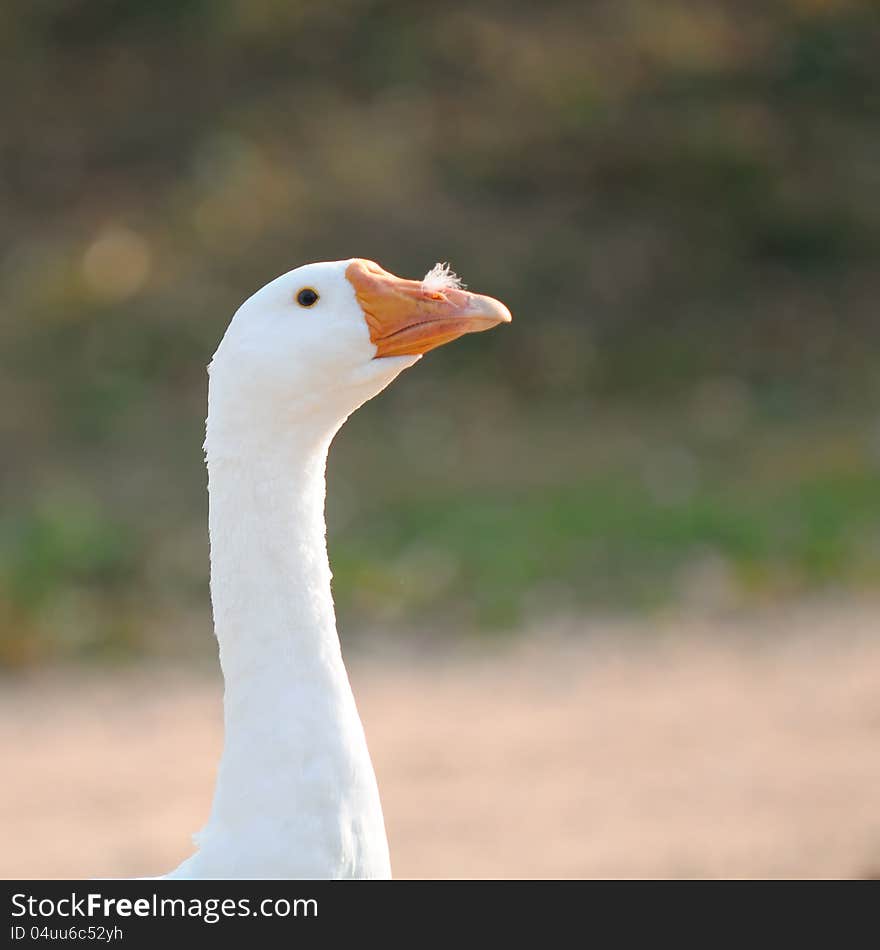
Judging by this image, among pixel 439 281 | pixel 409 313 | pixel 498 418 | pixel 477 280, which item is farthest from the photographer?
pixel 477 280

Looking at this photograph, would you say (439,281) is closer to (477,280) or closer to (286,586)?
(286,586)

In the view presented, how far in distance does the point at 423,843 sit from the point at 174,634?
10.3ft

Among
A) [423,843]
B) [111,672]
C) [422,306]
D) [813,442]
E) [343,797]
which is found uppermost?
[813,442]

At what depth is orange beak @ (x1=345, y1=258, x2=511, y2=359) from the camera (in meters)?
3.46

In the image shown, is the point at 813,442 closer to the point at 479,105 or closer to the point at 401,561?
the point at 401,561

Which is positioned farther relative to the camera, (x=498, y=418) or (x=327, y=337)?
(x=498, y=418)

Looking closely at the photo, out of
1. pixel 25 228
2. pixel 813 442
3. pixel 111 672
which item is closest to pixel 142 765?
pixel 111 672

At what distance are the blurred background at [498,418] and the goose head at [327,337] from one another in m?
3.97

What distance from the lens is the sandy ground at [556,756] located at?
23.9ft

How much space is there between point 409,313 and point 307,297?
8.8 inches

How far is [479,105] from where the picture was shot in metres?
17.0

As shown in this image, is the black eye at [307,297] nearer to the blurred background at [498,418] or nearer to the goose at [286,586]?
the goose at [286,586]

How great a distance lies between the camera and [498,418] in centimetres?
1383

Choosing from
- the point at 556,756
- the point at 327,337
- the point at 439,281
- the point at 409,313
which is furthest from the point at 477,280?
the point at 327,337
